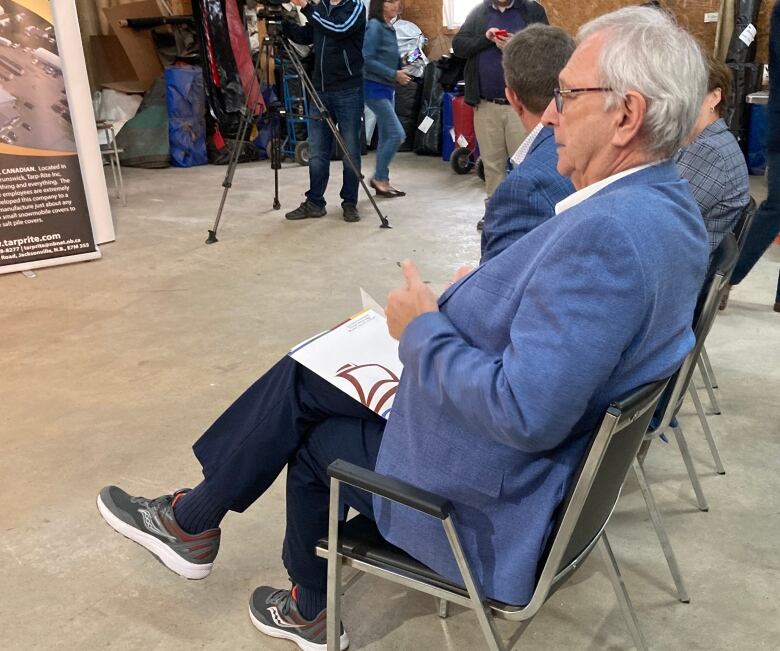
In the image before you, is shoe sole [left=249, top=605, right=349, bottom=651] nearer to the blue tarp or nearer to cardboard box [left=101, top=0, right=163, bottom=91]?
the blue tarp

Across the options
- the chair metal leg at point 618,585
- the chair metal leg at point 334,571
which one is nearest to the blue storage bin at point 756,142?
the chair metal leg at point 618,585

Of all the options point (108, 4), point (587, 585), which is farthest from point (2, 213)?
point (108, 4)

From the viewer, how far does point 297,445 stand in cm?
147

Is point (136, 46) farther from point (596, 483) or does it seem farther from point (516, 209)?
point (596, 483)

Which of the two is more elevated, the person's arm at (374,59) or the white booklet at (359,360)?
the person's arm at (374,59)

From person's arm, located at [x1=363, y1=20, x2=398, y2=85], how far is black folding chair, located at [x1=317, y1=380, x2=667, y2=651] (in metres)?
4.52

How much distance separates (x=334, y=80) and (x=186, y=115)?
8.51ft

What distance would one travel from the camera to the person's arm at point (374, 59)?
5.38 m

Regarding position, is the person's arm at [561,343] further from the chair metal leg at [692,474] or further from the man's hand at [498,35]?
the man's hand at [498,35]

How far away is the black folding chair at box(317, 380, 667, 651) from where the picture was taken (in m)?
1.01

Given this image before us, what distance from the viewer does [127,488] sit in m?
2.13

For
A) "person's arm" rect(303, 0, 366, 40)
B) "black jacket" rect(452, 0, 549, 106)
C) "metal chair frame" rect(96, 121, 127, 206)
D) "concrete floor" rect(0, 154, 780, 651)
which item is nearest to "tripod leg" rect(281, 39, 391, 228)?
"person's arm" rect(303, 0, 366, 40)

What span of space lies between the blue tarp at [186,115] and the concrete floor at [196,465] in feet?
8.13

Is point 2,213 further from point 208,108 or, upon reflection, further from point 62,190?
point 208,108
